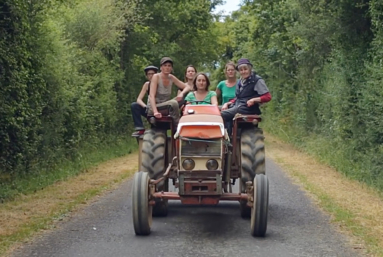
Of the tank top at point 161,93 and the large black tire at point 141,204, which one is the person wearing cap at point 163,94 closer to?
the tank top at point 161,93

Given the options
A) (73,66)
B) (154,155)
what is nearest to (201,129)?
(154,155)

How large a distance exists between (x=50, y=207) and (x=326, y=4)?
362 inches

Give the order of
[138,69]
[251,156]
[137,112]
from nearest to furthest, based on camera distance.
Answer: [251,156], [137,112], [138,69]

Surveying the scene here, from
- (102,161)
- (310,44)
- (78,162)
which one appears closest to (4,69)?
(78,162)

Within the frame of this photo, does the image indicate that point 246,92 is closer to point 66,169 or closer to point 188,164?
point 188,164

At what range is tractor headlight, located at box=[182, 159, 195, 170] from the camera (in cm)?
920

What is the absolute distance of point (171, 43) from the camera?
3066 centimetres

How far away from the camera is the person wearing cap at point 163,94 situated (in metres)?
10.5

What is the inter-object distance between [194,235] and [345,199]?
173 inches

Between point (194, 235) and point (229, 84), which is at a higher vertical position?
point (229, 84)

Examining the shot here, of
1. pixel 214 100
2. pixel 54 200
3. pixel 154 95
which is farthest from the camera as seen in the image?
pixel 54 200

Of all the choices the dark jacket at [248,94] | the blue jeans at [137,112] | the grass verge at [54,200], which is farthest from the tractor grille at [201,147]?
the blue jeans at [137,112]

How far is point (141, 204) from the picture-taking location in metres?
8.80

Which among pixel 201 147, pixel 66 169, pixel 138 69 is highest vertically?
pixel 138 69
